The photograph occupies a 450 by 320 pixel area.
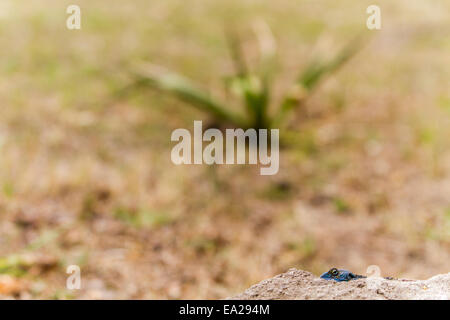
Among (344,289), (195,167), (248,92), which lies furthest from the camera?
(248,92)

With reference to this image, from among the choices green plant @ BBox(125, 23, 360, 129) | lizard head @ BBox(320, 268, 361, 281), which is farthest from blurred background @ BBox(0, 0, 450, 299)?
lizard head @ BBox(320, 268, 361, 281)

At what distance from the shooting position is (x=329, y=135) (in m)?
2.52

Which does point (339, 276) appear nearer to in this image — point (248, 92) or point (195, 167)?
point (195, 167)

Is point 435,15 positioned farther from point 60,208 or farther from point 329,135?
point 60,208

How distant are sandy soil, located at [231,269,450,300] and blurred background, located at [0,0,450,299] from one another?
731 millimetres

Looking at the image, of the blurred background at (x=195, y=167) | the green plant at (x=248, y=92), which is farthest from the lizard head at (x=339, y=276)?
the green plant at (x=248, y=92)

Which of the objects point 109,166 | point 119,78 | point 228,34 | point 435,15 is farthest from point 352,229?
point 435,15

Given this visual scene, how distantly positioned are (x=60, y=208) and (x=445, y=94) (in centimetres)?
216

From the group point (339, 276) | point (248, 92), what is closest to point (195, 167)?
point (248, 92)

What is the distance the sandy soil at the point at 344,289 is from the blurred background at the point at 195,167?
0.73 m

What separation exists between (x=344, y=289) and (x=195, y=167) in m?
1.44

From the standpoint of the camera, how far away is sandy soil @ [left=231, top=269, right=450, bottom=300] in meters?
0.83

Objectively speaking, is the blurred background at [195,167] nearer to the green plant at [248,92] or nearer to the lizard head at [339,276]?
the green plant at [248,92]

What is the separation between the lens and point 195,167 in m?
2.23
